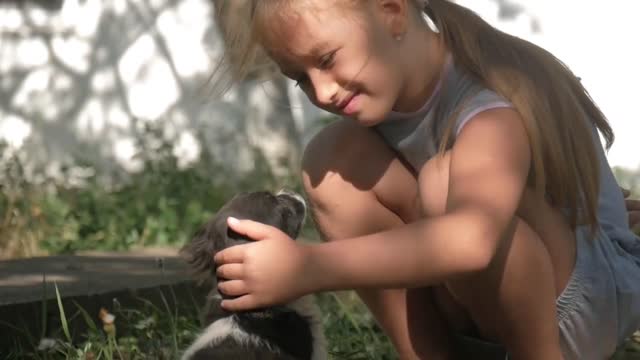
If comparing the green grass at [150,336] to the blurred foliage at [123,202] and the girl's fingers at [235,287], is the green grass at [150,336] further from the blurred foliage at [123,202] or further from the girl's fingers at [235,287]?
the blurred foliage at [123,202]

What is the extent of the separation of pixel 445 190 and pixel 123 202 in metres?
→ 4.15

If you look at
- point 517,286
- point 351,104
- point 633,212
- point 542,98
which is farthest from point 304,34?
point 633,212

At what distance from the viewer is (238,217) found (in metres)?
3.45

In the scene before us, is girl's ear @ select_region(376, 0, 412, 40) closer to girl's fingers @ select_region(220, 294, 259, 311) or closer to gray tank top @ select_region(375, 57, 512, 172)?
gray tank top @ select_region(375, 57, 512, 172)

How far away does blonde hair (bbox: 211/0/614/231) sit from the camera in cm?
329

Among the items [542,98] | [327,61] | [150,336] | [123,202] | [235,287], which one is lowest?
[123,202]

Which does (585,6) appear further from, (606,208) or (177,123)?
(606,208)

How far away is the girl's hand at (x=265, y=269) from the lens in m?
2.93

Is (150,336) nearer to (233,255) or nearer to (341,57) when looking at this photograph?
(233,255)

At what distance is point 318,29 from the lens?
10.3 ft

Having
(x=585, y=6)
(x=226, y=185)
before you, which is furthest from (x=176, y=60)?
(x=585, y=6)

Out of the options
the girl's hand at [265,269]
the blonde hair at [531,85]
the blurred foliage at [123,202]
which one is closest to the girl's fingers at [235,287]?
the girl's hand at [265,269]

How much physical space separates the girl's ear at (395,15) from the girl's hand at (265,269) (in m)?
0.69

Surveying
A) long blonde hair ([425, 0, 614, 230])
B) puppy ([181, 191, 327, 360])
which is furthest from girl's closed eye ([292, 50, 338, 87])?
puppy ([181, 191, 327, 360])
